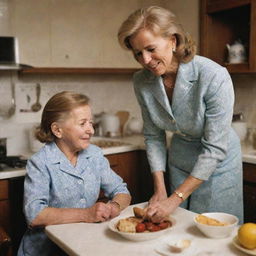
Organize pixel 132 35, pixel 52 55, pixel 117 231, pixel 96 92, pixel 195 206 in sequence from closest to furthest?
pixel 117 231
pixel 132 35
pixel 195 206
pixel 52 55
pixel 96 92

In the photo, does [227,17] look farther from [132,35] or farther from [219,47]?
[132,35]

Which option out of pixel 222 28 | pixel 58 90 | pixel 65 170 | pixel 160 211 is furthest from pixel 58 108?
pixel 222 28

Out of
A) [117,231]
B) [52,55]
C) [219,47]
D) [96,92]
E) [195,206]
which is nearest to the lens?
[117,231]

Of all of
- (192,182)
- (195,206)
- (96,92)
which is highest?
(96,92)

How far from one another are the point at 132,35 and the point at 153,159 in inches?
24.0

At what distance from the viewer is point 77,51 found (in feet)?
9.64

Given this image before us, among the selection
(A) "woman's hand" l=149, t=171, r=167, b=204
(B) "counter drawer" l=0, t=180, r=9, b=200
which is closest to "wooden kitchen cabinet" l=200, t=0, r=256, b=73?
(A) "woman's hand" l=149, t=171, r=167, b=204

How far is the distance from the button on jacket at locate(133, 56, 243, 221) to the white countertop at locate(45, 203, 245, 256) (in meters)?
0.35

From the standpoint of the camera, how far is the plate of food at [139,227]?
1234mm

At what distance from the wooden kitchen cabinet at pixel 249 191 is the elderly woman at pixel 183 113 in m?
0.57

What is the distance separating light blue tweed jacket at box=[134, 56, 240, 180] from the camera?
160 cm

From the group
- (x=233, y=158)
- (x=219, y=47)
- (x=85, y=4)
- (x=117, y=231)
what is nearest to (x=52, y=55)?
(x=85, y=4)

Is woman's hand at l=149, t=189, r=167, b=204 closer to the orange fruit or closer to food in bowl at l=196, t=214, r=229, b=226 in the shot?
food in bowl at l=196, t=214, r=229, b=226

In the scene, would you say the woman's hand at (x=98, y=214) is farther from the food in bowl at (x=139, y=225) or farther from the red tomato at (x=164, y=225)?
the red tomato at (x=164, y=225)
